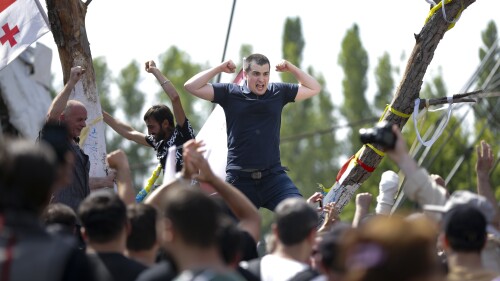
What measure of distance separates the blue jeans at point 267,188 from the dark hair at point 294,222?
11.5 feet

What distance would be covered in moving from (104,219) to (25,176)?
1.13m

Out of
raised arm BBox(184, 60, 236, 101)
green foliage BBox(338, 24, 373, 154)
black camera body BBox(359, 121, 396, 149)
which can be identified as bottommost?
green foliage BBox(338, 24, 373, 154)

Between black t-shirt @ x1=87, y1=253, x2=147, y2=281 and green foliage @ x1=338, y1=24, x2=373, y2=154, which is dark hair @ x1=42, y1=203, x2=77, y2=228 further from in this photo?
green foliage @ x1=338, y1=24, x2=373, y2=154

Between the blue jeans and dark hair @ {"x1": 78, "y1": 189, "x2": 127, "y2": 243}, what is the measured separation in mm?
3748

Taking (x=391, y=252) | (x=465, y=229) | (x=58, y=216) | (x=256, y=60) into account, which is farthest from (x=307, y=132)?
(x=391, y=252)

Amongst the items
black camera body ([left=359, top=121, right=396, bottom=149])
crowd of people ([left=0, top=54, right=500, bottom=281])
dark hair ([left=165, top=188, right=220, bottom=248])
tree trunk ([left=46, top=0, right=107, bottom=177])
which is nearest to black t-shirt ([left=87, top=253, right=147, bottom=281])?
crowd of people ([left=0, top=54, right=500, bottom=281])

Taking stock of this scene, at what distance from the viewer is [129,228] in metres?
6.32

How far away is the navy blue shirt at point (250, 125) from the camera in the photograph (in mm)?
9867

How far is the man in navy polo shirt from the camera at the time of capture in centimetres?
985

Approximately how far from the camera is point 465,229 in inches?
229

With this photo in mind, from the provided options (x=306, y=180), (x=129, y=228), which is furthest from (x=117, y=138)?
(x=129, y=228)

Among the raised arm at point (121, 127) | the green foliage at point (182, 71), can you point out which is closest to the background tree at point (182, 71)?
the green foliage at point (182, 71)

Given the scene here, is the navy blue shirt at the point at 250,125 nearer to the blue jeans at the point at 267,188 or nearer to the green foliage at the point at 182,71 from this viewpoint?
the blue jeans at the point at 267,188

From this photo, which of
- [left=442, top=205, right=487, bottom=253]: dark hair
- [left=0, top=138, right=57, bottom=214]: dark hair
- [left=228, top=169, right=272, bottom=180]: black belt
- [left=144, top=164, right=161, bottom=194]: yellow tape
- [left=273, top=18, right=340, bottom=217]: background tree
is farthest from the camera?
[left=273, top=18, right=340, bottom=217]: background tree
